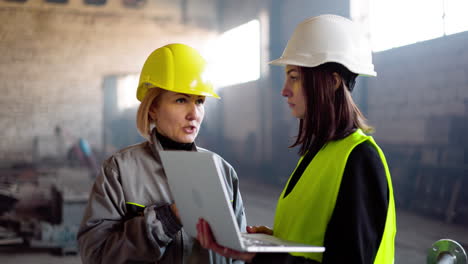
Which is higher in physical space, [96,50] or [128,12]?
[128,12]

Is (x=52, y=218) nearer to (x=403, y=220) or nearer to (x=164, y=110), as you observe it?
(x=403, y=220)

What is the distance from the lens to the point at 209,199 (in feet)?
3.61

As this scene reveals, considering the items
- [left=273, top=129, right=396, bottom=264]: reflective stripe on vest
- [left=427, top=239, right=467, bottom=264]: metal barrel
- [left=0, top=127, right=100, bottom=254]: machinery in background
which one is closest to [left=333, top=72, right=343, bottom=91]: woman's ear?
[left=273, top=129, right=396, bottom=264]: reflective stripe on vest

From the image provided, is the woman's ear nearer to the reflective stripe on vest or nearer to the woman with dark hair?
the woman with dark hair

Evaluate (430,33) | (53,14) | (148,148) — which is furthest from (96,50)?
(148,148)

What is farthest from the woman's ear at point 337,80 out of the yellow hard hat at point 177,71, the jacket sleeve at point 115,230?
the jacket sleeve at point 115,230

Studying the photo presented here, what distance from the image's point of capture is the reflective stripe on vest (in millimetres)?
1182

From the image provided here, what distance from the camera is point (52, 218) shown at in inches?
265

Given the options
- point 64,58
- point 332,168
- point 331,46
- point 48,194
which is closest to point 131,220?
point 332,168

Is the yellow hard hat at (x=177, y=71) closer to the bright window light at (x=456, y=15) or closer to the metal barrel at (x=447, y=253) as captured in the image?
the metal barrel at (x=447, y=253)

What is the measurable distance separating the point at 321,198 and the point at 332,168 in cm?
9

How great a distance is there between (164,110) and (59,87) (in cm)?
656

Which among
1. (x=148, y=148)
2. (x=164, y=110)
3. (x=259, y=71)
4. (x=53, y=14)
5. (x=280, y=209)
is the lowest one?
(x=280, y=209)

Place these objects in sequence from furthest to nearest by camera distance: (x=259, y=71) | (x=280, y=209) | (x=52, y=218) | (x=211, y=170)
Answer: (x=259, y=71), (x=52, y=218), (x=280, y=209), (x=211, y=170)
